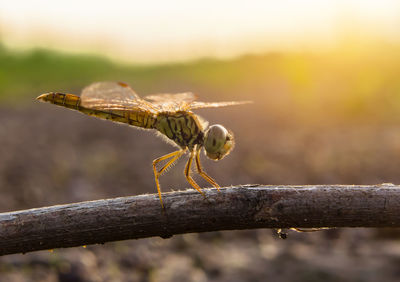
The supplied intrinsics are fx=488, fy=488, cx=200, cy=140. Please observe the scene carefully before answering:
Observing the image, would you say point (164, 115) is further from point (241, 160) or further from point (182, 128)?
point (241, 160)

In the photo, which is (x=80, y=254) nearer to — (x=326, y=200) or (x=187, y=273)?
(x=187, y=273)

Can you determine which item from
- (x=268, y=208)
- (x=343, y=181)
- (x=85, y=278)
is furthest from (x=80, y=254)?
(x=343, y=181)

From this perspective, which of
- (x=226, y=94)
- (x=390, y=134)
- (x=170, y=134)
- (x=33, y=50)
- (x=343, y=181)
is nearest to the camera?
(x=170, y=134)

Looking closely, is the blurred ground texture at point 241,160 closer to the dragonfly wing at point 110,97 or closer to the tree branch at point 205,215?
the dragonfly wing at point 110,97

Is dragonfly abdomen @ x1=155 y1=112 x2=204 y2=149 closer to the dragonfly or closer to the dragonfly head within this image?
the dragonfly

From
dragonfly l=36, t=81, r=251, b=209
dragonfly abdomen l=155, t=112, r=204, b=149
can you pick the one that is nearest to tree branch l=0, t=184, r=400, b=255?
dragonfly l=36, t=81, r=251, b=209

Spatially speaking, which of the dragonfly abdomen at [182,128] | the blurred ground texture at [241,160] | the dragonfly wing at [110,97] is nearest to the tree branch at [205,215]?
the dragonfly abdomen at [182,128]
